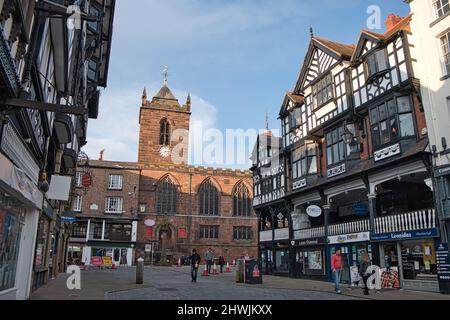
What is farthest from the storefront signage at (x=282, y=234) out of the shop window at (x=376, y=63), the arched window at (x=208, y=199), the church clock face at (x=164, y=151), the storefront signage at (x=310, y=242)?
the church clock face at (x=164, y=151)

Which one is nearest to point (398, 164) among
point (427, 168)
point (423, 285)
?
point (427, 168)

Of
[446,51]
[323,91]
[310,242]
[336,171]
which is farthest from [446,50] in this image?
[310,242]

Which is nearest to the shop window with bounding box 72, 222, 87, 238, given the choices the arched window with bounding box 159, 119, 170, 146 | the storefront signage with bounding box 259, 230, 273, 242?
the arched window with bounding box 159, 119, 170, 146

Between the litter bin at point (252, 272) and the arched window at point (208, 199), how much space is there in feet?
119

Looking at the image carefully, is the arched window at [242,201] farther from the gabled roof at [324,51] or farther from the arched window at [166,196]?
the gabled roof at [324,51]

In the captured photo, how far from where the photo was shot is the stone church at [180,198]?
2072 inches

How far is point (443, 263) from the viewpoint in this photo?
1512cm

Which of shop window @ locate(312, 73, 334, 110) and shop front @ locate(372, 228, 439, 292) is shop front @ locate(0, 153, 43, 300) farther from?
shop window @ locate(312, 73, 334, 110)

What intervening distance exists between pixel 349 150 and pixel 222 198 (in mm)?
37500

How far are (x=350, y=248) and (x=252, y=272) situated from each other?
18.5 feet

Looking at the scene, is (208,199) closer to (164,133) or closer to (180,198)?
(180,198)

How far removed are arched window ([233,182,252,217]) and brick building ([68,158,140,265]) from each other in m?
14.9

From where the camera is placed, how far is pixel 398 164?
58.5ft

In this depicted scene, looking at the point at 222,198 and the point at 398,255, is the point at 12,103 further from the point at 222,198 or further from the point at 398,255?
the point at 222,198
